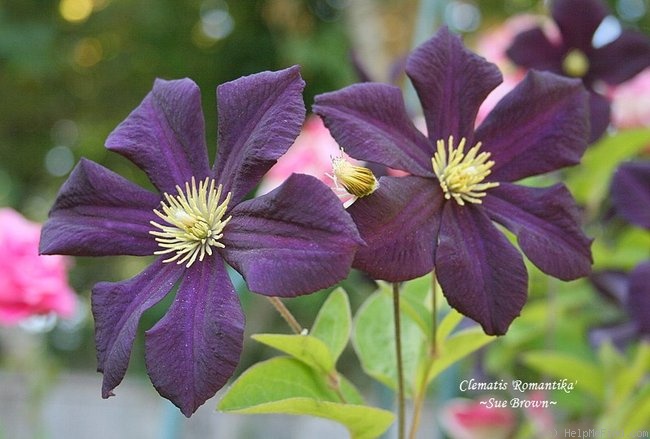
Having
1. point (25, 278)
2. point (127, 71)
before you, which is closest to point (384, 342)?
point (25, 278)

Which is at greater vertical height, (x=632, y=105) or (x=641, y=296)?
(x=632, y=105)

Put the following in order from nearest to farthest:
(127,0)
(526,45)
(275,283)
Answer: (275,283) < (526,45) < (127,0)

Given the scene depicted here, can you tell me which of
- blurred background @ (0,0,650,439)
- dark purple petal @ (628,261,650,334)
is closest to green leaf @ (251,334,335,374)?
dark purple petal @ (628,261,650,334)

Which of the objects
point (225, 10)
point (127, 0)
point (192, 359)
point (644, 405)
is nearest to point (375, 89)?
point (192, 359)

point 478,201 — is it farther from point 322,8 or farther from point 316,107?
point 322,8

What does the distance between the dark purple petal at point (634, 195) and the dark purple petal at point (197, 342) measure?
0.36m

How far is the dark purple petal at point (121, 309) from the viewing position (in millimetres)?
317

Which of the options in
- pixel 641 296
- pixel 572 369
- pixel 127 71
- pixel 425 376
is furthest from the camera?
pixel 127 71

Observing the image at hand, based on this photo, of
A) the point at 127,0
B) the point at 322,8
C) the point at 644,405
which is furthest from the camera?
the point at 322,8

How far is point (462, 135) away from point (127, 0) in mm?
2195

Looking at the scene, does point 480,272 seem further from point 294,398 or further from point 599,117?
point 599,117

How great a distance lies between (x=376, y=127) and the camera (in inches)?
13.9

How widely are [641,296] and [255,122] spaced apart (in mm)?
324

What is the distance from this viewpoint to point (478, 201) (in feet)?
1.21
